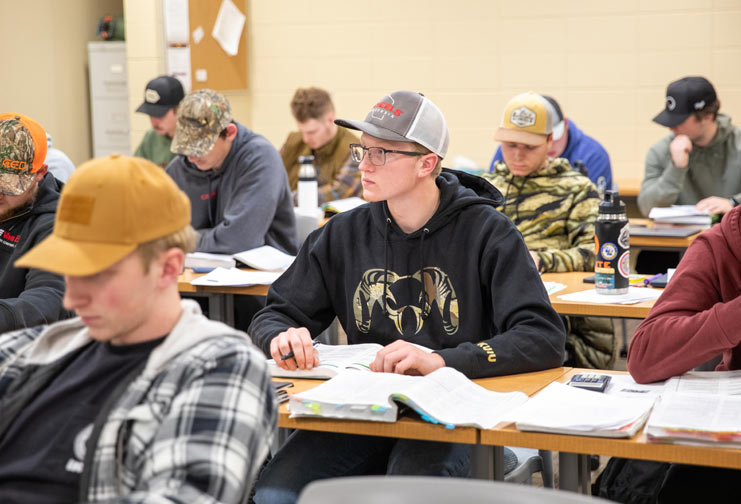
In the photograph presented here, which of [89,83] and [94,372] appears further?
[89,83]

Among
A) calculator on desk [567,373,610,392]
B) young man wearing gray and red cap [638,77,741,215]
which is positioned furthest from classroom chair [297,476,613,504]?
young man wearing gray and red cap [638,77,741,215]

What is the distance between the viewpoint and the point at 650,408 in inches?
71.0

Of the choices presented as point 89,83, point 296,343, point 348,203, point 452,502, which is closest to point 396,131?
point 296,343

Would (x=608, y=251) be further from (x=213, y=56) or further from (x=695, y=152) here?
(x=213, y=56)

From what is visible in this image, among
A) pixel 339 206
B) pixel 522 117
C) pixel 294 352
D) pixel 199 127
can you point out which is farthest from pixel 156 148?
pixel 294 352

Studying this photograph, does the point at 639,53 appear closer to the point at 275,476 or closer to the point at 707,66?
the point at 707,66

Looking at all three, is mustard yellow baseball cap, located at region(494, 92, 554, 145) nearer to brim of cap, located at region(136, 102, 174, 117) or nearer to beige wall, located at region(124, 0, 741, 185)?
beige wall, located at region(124, 0, 741, 185)

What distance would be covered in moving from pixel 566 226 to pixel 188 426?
8.52ft

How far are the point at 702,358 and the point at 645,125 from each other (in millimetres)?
4339

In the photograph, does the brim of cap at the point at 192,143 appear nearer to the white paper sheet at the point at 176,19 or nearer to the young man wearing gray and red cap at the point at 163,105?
the young man wearing gray and red cap at the point at 163,105

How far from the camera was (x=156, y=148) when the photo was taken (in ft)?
19.7

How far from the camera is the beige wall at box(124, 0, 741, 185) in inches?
233

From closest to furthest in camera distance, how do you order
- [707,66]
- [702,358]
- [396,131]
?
[702,358] → [396,131] → [707,66]

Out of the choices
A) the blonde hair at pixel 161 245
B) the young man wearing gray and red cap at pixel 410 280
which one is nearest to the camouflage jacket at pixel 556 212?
the young man wearing gray and red cap at pixel 410 280
